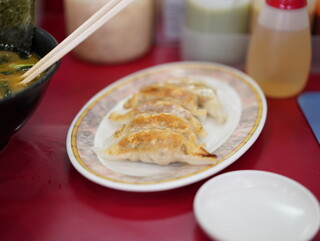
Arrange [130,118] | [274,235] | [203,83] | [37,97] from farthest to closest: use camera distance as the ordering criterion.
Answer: [203,83]
[130,118]
[37,97]
[274,235]

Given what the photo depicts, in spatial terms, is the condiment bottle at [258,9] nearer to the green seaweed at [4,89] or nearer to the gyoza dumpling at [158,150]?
the gyoza dumpling at [158,150]

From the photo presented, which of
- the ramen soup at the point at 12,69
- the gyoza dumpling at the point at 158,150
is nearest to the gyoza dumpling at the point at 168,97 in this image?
the gyoza dumpling at the point at 158,150

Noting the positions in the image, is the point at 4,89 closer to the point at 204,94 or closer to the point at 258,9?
the point at 204,94

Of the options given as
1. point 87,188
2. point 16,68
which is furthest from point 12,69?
point 87,188

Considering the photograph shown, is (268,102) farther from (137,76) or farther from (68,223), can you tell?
(68,223)

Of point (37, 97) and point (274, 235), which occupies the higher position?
point (37, 97)

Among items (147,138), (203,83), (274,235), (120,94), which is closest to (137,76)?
(120,94)
